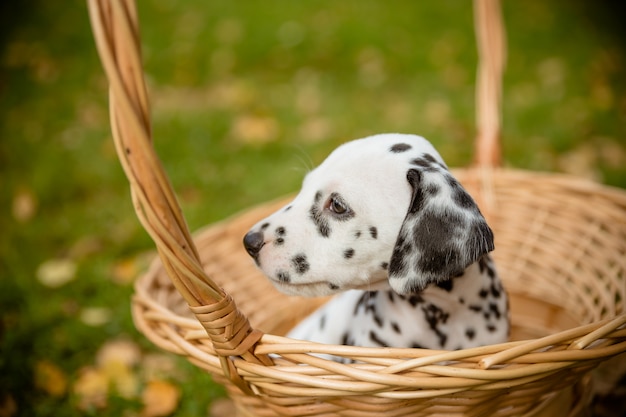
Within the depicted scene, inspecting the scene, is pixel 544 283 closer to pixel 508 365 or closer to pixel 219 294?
pixel 508 365

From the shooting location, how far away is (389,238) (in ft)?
5.65

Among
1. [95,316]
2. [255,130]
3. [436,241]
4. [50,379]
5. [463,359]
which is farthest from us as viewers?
[255,130]

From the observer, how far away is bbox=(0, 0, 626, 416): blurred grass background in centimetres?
283

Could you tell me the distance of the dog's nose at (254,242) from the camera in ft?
5.86

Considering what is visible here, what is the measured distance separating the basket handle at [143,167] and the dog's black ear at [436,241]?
1.55ft

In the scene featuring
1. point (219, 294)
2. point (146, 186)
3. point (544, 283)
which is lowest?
point (544, 283)

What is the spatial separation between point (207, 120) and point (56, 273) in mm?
2056

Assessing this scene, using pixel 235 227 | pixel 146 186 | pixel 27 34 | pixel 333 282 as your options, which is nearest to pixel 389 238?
pixel 333 282

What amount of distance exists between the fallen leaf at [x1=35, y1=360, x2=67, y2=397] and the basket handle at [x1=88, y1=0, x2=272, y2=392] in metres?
1.41

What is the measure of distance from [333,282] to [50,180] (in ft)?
10.3

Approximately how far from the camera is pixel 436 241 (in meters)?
1.60

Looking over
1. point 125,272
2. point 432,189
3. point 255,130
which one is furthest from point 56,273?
point 432,189

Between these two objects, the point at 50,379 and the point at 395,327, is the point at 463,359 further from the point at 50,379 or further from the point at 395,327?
the point at 50,379

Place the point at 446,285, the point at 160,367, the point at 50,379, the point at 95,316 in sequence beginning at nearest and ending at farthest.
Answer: the point at 446,285, the point at 50,379, the point at 160,367, the point at 95,316
